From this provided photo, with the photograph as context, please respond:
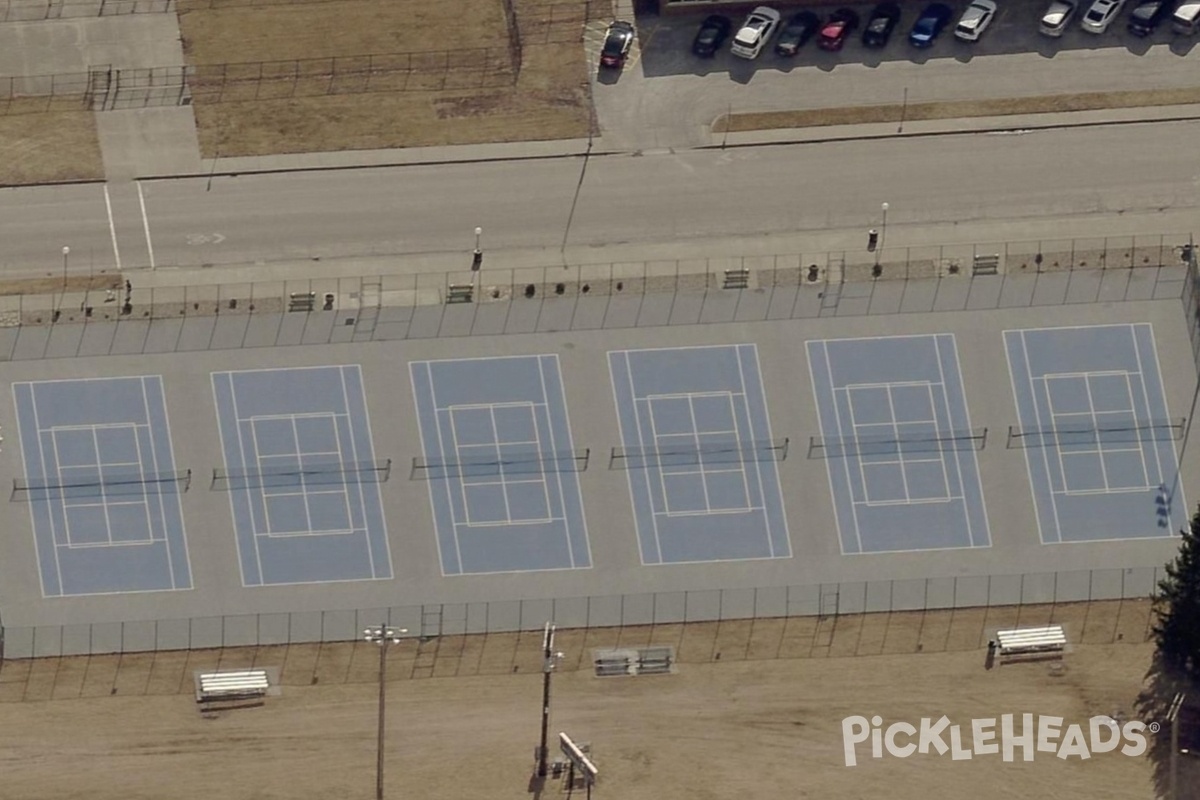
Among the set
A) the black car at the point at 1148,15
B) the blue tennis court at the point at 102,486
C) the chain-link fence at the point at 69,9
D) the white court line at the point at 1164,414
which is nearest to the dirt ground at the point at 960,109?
the black car at the point at 1148,15

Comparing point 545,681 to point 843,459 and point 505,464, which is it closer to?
point 505,464

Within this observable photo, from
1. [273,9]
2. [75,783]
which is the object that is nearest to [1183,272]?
[273,9]

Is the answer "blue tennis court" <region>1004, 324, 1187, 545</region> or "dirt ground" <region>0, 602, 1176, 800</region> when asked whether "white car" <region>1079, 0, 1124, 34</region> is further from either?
"dirt ground" <region>0, 602, 1176, 800</region>

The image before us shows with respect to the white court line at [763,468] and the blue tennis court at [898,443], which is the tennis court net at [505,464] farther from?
the blue tennis court at [898,443]

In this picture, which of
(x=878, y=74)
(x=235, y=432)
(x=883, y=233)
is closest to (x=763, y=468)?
(x=883, y=233)

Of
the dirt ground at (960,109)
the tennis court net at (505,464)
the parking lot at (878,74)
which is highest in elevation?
the parking lot at (878,74)

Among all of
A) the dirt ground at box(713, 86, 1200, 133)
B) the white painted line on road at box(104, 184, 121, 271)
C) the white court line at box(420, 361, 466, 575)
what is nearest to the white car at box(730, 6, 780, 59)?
the dirt ground at box(713, 86, 1200, 133)

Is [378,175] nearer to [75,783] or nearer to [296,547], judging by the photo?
[296,547]
